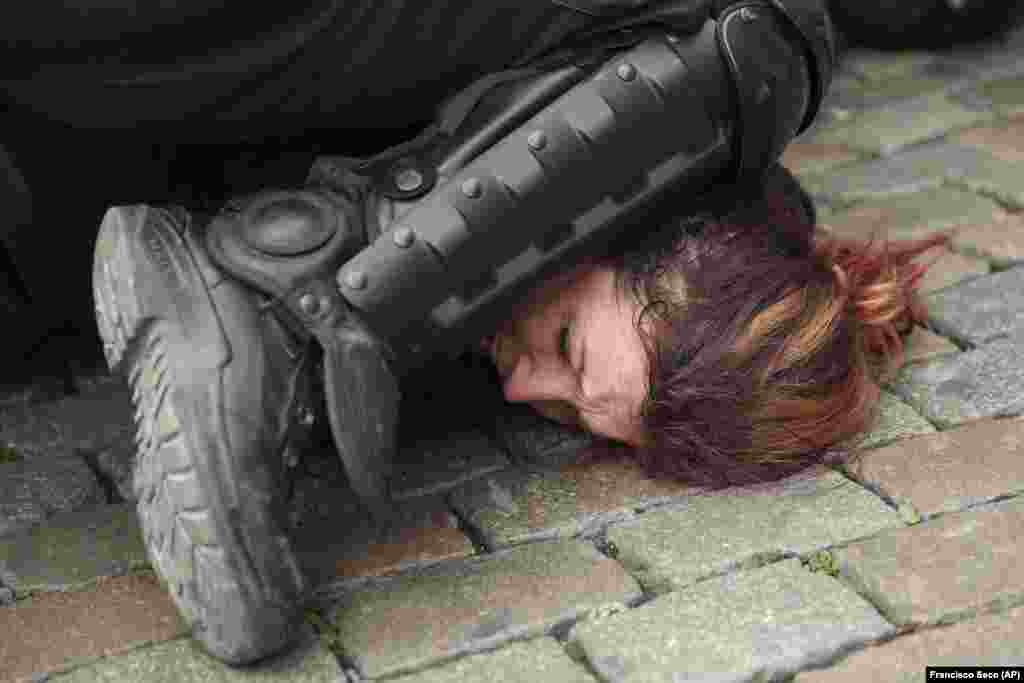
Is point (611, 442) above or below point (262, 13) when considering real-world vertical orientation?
below

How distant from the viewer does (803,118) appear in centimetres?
239

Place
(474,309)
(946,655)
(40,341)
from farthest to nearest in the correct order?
1. (40,341)
2. (474,309)
3. (946,655)

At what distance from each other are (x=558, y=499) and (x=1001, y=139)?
5.87 ft

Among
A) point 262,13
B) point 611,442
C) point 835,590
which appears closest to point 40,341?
point 262,13

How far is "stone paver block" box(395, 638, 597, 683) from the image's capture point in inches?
74.5

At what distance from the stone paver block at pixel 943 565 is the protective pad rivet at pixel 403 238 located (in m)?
0.71

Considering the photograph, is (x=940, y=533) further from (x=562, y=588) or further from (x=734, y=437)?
(x=562, y=588)

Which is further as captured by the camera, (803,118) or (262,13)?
(803,118)

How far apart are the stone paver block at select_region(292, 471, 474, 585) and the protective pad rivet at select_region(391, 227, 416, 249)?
362mm

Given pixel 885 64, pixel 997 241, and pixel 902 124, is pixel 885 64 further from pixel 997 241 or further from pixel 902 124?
pixel 997 241

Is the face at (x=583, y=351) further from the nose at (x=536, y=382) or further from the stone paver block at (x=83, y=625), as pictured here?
the stone paver block at (x=83, y=625)

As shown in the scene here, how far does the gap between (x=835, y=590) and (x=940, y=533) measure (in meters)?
0.20

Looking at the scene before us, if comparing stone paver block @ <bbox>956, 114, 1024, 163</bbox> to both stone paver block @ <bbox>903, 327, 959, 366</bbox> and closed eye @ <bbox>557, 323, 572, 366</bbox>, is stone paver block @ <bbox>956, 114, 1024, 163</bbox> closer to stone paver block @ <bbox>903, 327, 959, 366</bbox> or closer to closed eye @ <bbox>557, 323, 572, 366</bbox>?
stone paver block @ <bbox>903, 327, 959, 366</bbox>

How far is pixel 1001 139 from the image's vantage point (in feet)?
11.7
